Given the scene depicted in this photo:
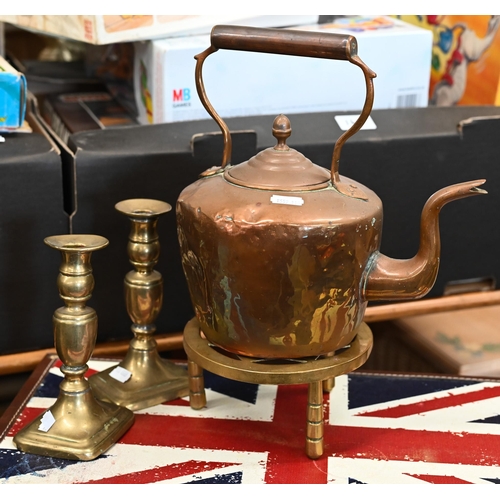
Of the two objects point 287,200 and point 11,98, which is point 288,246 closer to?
point 287,200

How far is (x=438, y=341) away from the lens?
4.31 feet

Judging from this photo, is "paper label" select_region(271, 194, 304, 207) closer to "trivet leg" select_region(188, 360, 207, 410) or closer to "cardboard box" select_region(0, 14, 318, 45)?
"trivet leg" select_region(188, 360, 207, 410)

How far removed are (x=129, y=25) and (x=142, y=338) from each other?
1.63 feet

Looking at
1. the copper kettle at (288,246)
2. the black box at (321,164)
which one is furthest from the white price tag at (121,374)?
the copper kettle at (288,246)

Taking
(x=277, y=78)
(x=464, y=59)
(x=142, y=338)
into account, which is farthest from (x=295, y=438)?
(x=464, y=59)

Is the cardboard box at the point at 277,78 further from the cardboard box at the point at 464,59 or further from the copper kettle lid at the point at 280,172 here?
the copper kettle lid at the point at 280,172

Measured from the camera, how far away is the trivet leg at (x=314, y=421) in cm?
92

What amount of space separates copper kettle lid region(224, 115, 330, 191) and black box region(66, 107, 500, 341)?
230mm

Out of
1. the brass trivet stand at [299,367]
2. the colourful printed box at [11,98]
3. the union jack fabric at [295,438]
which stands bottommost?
the union jack fabric at [295,438]

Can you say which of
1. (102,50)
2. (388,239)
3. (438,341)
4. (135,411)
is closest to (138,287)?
(135,411)

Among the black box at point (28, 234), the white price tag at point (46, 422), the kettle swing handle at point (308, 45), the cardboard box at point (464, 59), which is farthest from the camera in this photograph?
the cardboard box at point (464, 59)

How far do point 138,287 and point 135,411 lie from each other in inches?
6.7

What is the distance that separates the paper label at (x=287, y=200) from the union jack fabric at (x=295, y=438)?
326 mm

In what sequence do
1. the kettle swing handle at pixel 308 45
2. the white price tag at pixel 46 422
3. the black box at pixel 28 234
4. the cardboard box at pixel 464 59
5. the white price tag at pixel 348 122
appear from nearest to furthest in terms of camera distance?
the kettle swing handle at pixel 308 45 → the white price tag at pixel 46 422 → the black box at pixel 28 234 → the white price tag at pixel 348 122 → the cardboard box at pixel 464 59
